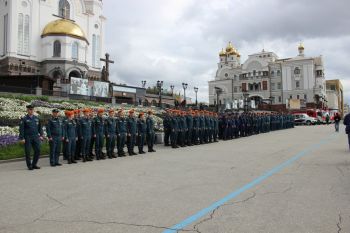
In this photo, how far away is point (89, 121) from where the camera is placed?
12.2 m

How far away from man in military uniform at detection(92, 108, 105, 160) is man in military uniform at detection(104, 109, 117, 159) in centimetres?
26

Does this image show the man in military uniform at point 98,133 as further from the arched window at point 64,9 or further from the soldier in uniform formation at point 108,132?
the arched window at point 64,9

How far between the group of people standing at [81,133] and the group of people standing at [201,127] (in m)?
2.31

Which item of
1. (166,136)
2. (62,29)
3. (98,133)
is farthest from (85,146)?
(62,29)

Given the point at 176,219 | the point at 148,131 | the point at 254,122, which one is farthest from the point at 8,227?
the point at 254,122

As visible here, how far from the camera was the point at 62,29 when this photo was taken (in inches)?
2019

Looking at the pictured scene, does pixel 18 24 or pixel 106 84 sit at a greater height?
pixel 18 24

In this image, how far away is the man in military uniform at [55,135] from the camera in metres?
10.6

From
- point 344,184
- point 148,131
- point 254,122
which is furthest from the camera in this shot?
point 254,122

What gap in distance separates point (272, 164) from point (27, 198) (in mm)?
6780

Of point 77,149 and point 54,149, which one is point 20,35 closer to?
point 77,149

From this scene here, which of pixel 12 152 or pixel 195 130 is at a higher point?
pixel 195 130

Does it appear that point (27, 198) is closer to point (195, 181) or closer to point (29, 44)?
point (195, 181)

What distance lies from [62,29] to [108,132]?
43726 mm
